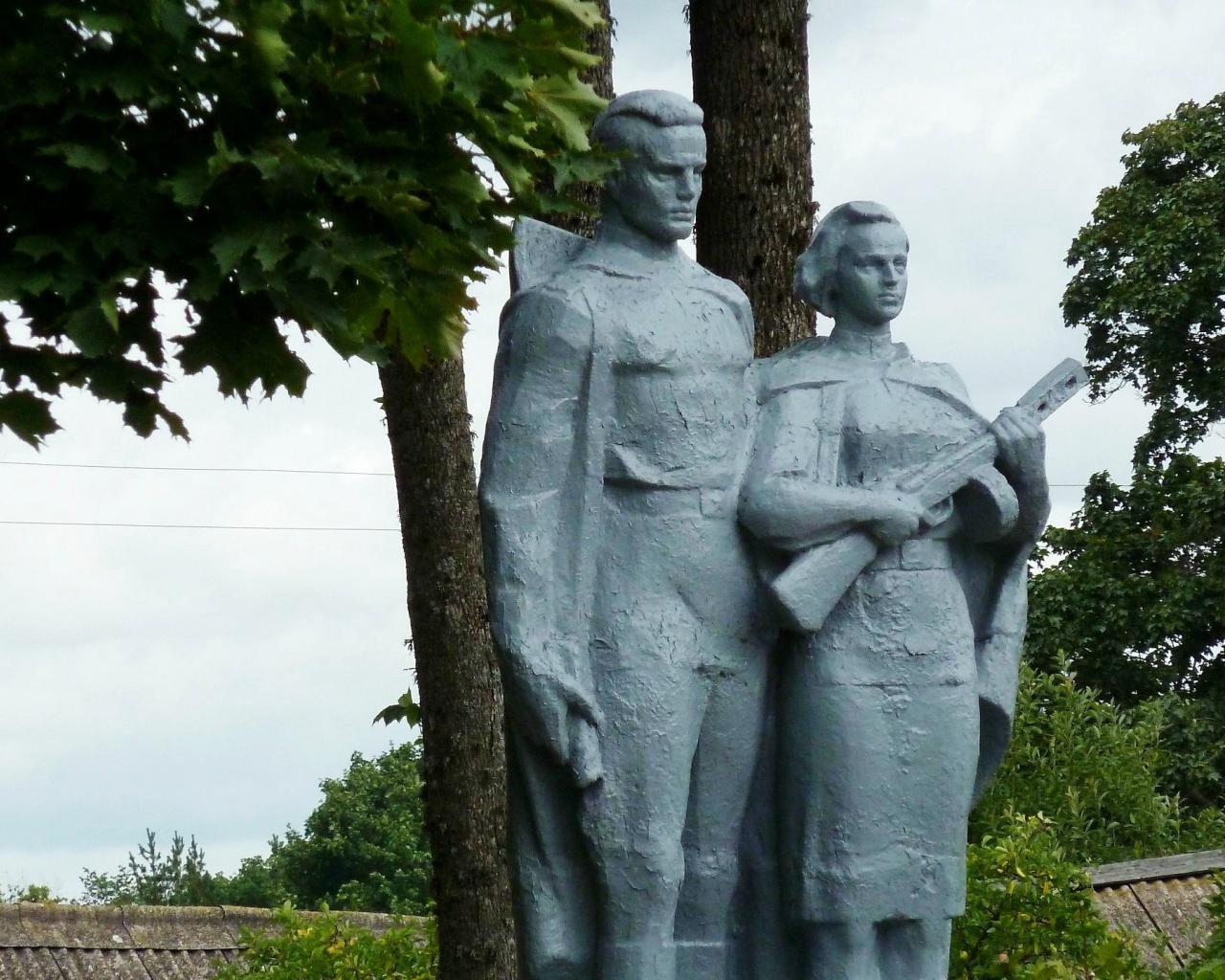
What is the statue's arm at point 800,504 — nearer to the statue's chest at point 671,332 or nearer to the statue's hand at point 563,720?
the statue's chest at point 671,332

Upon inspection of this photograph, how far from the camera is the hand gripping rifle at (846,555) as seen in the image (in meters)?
5.59

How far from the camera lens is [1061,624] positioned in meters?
18.0

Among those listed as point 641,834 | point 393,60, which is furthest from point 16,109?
point 641,834

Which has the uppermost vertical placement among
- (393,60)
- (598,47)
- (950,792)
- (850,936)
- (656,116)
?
(598,47)

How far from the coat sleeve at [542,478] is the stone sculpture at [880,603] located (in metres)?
0.51

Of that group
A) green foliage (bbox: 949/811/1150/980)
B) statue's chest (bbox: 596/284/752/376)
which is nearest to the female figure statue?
statue's chest (bbox: 596/284/752/376)

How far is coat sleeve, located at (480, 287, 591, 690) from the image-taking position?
17.9 ft

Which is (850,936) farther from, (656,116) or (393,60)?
(393,60)

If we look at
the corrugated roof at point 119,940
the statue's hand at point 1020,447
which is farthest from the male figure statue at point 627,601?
the corrugated roof at point 119,940

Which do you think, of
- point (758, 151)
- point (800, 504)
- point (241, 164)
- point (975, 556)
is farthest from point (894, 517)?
point (758, 151)

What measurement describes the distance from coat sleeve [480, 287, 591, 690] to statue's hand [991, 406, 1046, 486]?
1.21 meters

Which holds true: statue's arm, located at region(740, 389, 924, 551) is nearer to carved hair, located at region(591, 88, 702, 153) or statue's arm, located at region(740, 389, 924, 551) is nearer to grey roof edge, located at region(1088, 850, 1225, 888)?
carved hair, located at region(591, 88, 702, 153)

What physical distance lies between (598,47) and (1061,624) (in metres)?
10.2

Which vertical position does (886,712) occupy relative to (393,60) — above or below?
below
